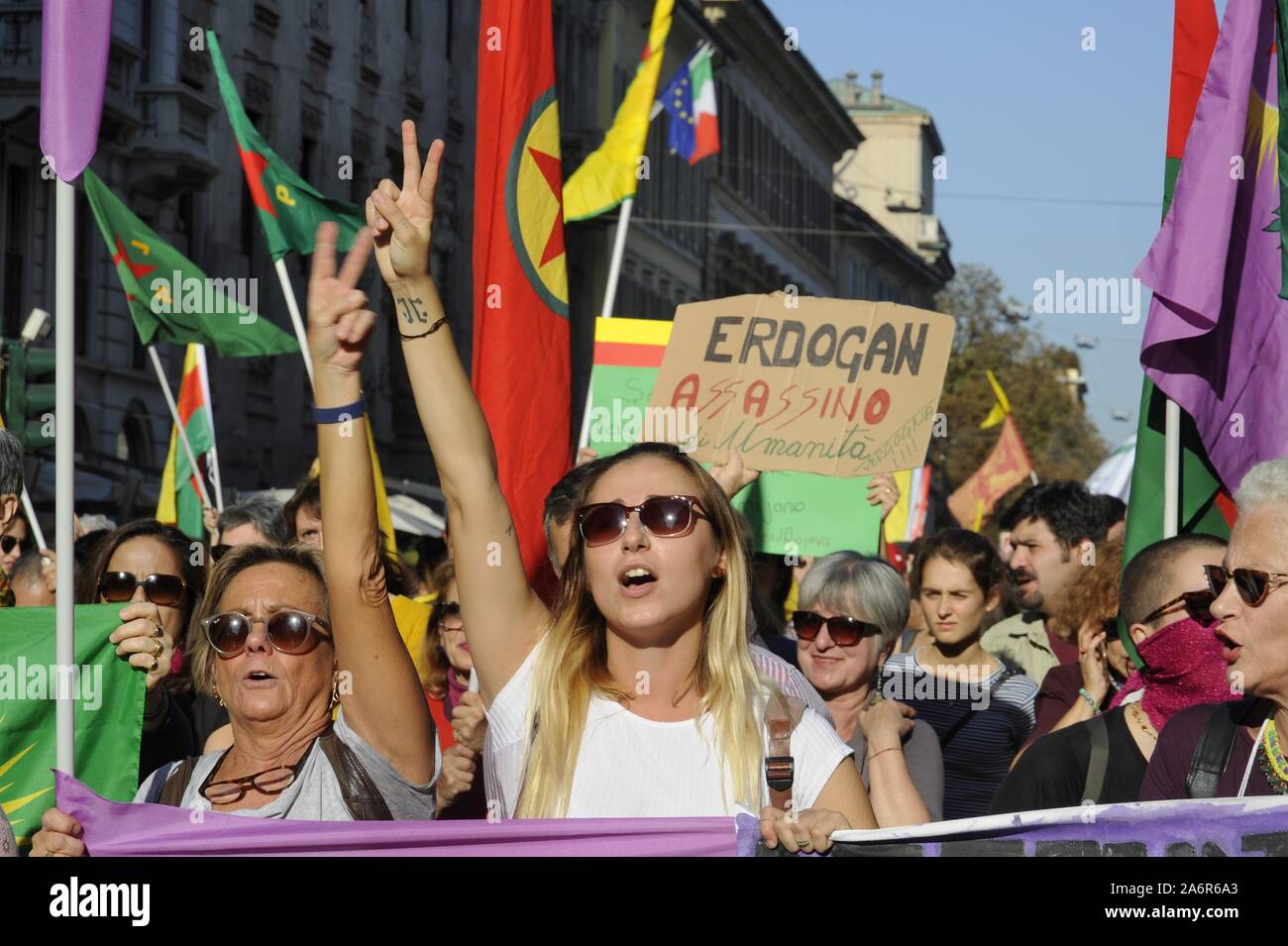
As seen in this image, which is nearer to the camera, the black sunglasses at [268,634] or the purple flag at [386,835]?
the purple flag at [386,835]

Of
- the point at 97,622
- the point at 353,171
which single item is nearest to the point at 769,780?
the point at 97,622

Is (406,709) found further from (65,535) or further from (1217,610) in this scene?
(1217,610)

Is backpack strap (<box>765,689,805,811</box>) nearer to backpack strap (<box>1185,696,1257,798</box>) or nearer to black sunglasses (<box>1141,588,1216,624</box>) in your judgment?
backpack strap (<box>1185,696,1257,798</box>)

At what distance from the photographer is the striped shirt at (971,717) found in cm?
588

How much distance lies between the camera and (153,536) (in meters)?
5.55

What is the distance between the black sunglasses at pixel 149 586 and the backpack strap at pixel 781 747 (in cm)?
230

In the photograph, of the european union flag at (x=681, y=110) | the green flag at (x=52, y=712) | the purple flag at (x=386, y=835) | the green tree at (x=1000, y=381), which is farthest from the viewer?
the green tree at (x=1000, y=381)

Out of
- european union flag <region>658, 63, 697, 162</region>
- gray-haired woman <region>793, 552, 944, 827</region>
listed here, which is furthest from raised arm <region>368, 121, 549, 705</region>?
european union flag <region>658, 63, 697, 162</region>

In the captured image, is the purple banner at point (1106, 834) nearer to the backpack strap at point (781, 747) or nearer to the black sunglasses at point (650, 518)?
the backpack strap at point (781, 747)

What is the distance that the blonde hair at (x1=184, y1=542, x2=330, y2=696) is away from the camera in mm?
4227

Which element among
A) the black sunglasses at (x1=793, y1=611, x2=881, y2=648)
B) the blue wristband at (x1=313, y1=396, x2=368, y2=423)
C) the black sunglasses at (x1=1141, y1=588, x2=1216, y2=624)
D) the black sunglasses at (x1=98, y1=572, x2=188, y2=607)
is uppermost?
the blue wristband at (x1=313, y1=396, x2=368, y2=423)

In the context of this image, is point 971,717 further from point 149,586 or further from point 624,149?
point 624,149

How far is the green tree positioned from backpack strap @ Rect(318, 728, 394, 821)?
5287cm

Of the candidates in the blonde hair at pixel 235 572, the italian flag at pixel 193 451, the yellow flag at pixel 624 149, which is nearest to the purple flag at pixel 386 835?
the blonde hair at pixel 235 572
